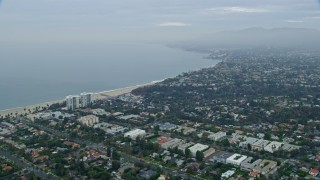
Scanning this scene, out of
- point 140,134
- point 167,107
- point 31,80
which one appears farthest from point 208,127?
point 31,80

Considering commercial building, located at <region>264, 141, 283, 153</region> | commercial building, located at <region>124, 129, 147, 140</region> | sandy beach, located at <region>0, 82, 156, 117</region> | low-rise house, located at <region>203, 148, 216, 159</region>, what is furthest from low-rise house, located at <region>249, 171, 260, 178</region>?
sandy beach, located at <region>0, 82, 156, 117</region>

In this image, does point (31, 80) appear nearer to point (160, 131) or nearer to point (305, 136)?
point (160, 131)

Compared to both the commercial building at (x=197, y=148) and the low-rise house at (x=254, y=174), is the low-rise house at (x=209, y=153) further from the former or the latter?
the low-rise house at (x=254, y=174)

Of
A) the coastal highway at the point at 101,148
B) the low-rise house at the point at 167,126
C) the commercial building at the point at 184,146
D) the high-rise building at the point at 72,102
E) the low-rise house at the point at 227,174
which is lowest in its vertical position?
the coastal highway at the point at 101,148

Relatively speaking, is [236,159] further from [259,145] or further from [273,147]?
[273,147]

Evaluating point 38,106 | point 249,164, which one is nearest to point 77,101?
point 38,106

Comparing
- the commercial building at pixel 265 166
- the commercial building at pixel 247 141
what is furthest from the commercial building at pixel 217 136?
the commercial building at pixel 265 166
